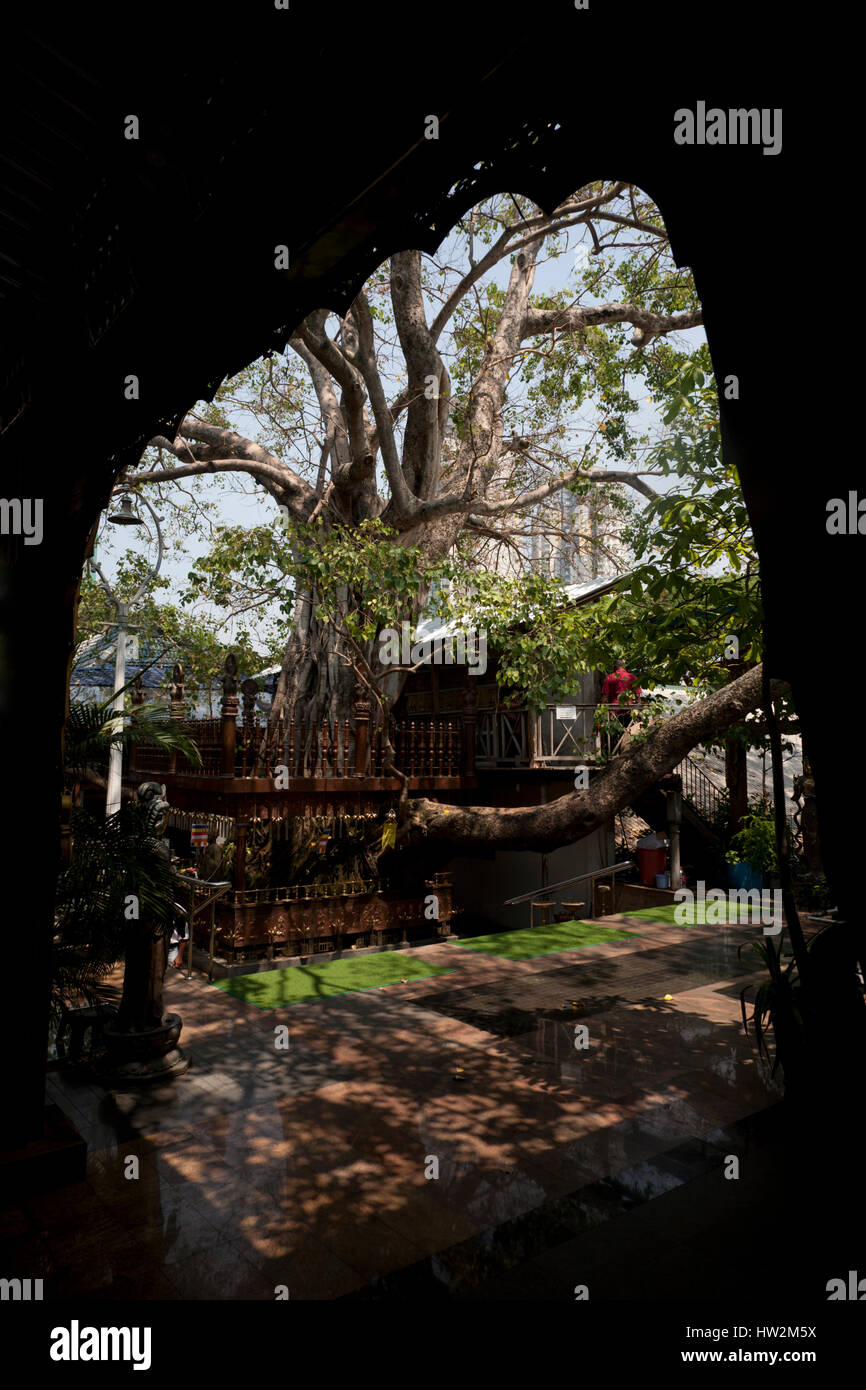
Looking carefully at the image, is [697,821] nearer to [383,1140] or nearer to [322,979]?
[322,979]

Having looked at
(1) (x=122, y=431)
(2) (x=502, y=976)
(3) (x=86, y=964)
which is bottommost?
(2) (x=502, y=976)

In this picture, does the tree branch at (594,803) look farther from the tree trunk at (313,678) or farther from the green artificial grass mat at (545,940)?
the tree trunk at (313,678)

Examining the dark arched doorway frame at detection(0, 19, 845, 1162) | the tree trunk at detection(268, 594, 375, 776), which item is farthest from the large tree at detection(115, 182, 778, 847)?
the dark arched doorway frame at detection(0, 19, 845, 1162)

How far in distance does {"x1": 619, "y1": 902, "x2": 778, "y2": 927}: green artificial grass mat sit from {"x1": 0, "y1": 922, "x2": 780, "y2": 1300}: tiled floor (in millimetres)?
4099

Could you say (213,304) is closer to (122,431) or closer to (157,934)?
(122,431)

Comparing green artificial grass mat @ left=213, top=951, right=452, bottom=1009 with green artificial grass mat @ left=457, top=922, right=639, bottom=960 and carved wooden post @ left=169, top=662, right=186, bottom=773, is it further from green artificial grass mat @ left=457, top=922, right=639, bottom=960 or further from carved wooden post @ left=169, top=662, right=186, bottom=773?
carved wooden post @ left=169, top=662, right=186, bottom=773

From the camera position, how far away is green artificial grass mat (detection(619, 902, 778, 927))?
40.8 feet

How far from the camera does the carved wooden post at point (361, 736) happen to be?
12.6m

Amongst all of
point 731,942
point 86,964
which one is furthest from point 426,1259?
point 731,942

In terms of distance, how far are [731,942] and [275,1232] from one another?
8497mm

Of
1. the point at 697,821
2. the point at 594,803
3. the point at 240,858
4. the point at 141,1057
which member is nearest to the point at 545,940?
the point at 594,803

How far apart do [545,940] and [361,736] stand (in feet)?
13.3

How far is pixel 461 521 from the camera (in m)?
14.8

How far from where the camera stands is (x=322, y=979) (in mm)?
9578
